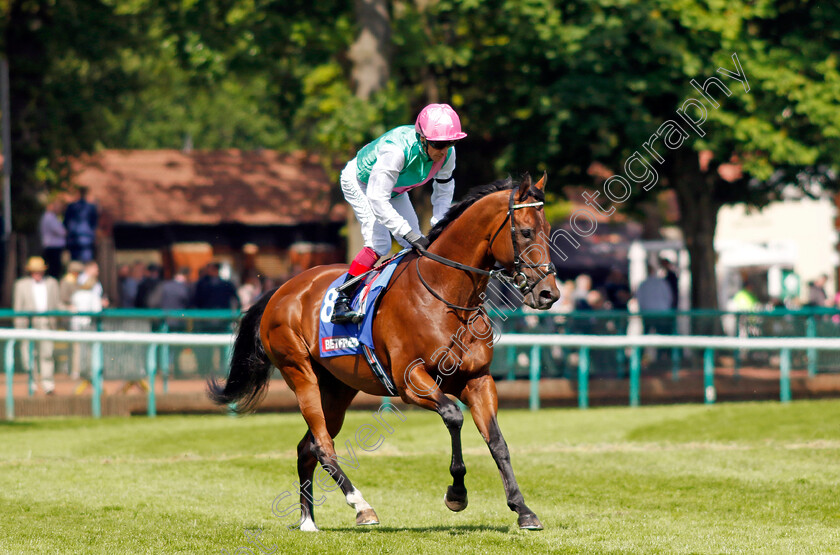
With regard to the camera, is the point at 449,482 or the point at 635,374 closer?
the point at 449,482

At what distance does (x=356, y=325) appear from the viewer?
23.1 feet

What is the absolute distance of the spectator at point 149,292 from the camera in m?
17.0

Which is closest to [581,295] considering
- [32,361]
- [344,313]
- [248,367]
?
[32,361]

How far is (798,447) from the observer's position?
1078 centimetres

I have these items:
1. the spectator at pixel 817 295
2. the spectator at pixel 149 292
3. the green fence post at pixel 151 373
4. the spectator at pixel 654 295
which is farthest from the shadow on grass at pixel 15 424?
the spectator at pixel 817 295

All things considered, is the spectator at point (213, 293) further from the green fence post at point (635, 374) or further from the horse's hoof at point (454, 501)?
the horse's hoof at point (454, 501)

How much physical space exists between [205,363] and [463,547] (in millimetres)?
8851

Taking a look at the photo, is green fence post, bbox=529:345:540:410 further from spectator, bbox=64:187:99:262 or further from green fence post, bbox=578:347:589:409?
spectator, bbox=64:187:99:262

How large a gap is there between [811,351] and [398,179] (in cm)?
987

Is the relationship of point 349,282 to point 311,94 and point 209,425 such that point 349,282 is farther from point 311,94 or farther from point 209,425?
point 311,94

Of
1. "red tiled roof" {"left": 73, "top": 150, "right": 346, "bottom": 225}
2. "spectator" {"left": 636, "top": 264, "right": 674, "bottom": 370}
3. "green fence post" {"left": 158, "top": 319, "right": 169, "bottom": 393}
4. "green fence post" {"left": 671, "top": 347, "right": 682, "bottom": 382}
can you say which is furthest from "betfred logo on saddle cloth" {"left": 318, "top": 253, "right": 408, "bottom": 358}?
"red tiled roof" {"left": 73, "top": 150, "right": 346, "bottom": 225}

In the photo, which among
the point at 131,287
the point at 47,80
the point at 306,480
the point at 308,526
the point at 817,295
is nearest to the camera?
the point at 308,526

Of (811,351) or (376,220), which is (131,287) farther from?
(376,220)

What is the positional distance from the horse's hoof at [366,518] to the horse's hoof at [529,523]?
87cm
